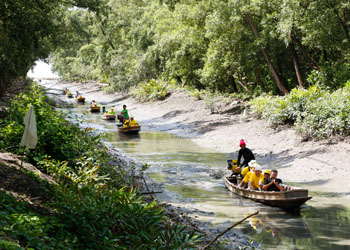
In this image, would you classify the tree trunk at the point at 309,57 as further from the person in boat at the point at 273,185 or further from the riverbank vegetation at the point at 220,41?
the person in boat at the point at 273,185

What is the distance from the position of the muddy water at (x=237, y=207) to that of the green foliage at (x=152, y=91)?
816 inches

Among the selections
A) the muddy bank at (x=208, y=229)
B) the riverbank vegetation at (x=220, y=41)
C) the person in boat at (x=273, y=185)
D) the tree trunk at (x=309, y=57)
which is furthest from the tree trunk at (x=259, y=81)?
the muddy bank at (x=208, y=229)

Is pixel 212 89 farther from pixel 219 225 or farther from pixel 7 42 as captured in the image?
pixel 219 225

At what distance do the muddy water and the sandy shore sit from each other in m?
1.07

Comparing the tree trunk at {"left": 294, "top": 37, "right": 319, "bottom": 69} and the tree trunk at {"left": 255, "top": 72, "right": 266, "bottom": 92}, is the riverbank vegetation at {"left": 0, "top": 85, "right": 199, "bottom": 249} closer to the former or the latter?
the tree trunk at {"left": 294, "top": 37, "right": 319, "bottom": 69}

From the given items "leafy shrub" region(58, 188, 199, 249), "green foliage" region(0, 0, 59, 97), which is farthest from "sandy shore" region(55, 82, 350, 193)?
"green foliage" region(0, 0, 59, 97)

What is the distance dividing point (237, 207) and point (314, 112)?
7.99 m

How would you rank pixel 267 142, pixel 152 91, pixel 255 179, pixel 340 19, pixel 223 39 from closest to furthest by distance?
pixel 255 179 → pixel 340 19 → pixel 267 142 → pixel 223 39 → pixel 152 91

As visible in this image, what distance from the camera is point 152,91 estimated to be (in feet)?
131

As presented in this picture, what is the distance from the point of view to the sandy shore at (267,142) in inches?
545

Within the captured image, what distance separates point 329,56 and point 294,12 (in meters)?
7.04

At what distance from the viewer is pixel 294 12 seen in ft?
61.2

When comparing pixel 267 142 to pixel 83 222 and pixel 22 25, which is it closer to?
pixel 22 25

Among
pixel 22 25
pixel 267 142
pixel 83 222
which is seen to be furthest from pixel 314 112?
pixel 83 222
